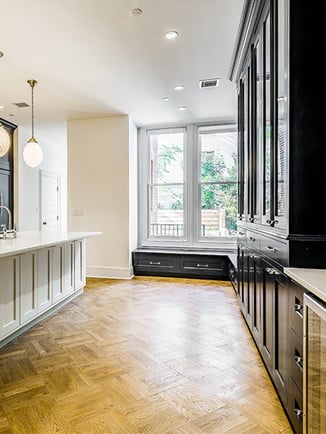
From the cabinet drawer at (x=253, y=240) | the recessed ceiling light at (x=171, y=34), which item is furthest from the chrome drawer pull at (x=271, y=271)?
the recessed ceiling light at (x=171, y=34)

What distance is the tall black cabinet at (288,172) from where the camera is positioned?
1.56 meters

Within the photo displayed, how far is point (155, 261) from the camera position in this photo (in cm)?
548

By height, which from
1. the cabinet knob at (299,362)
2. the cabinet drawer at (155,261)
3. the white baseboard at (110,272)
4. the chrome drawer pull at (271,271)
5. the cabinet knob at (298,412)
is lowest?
the white baseboard at (110,272)

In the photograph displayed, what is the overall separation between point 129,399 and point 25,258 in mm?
1646

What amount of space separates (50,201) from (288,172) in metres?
6.86

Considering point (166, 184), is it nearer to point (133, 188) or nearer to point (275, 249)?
point (133, 188)

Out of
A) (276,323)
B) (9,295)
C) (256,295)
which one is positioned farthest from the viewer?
(9,295)

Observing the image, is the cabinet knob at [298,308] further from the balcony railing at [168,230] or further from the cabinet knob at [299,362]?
the balcony railing at [168,230]

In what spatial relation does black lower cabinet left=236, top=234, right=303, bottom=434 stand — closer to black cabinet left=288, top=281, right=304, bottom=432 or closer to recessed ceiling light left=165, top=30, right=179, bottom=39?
black cabinet left=288, top=281, right=304, bottom=432

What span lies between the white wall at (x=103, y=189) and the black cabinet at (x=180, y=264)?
287mm

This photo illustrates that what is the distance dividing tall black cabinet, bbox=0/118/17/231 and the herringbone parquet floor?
315 cm

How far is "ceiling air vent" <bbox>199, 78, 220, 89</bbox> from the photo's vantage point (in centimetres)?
392

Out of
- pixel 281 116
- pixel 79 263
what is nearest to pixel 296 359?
pixel 281 116

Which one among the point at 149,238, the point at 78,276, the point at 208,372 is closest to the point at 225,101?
the point at 149,238
